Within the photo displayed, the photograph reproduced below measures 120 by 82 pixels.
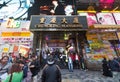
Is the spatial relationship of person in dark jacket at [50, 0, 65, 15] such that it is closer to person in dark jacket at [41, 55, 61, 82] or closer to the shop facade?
the shop facade

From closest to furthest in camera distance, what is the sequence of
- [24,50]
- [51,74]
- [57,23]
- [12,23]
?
1. [51,74]
2. [24,50]
3. [57,23]
4. [12,23]

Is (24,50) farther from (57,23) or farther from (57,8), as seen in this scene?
(57,8)

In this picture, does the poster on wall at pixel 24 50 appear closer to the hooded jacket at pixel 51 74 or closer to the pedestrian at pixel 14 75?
the hooded jacket at pixel 51 74

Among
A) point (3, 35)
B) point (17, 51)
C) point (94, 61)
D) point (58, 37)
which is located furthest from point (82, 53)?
point (3, 35)

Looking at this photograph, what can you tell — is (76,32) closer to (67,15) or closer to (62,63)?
(67,15)

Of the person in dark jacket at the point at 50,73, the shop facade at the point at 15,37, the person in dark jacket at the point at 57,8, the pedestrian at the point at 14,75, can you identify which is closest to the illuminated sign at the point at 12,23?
the shop facade at the point at 15,37

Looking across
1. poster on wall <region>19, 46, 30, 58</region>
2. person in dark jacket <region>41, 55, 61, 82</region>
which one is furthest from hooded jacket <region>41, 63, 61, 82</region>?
poster on wall <region>19, 46, 30, 58</region>

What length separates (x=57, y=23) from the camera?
19719 millimetres

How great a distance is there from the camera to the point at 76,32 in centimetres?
2039

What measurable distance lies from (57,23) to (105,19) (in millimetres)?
5225

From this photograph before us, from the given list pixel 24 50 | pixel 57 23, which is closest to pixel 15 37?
pixel 24 50

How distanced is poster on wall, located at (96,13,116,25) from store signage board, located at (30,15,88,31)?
7.27ft

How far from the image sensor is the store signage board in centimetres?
1916

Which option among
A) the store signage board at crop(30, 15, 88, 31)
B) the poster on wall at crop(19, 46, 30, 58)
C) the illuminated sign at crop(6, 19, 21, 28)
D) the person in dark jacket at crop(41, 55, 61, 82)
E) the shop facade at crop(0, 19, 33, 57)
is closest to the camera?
the person in dark jacket at crop(41, 55, 61, 82)
